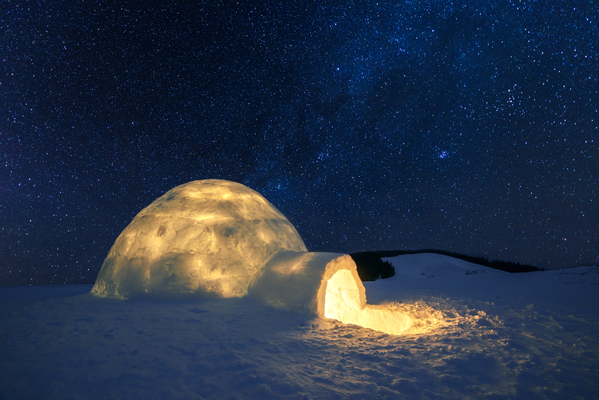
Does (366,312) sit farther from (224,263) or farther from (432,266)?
(432,266)

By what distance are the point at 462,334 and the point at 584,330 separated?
117 inches

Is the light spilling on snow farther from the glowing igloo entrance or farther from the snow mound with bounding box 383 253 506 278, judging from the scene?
the snow mound with bounding box 383 253 506 278

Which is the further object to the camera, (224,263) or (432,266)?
(432,266)

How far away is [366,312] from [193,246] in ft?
16.9

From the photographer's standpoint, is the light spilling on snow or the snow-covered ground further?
the light spilling on snow

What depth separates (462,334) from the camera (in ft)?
18.2

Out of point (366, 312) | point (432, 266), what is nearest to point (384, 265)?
point (432, 266)

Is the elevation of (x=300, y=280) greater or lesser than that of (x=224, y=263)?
lesser

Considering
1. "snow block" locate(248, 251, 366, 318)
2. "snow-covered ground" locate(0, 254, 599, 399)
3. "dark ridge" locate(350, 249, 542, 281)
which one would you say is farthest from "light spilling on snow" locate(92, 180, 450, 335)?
"dark ridge" locate(350, 249, 542, 281)

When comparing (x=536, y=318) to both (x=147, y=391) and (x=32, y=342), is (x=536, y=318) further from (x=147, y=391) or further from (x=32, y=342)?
(x=32, y=342)

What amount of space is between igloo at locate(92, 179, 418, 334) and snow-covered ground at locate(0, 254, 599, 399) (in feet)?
1.62

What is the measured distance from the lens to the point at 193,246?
312 inches

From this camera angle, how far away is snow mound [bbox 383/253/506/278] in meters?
22.5

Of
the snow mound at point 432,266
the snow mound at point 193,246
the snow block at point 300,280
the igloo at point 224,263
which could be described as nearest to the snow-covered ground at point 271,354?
the snow block at point 300,280
